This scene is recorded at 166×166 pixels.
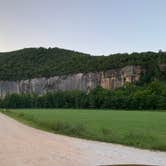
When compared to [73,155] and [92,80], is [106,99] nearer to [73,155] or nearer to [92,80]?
[92,80]

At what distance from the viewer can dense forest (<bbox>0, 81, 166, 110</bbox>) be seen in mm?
104375

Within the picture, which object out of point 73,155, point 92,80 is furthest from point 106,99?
point 73,155

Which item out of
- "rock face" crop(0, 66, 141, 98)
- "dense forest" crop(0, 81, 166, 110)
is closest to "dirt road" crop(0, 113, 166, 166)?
"dense forest" crop(0, 81, 166, 110)

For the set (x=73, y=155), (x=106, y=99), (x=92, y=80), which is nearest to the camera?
(x=73, y=155)

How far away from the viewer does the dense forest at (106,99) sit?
Result: 342 feet

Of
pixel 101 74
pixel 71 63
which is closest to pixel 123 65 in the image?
pixel 101 74

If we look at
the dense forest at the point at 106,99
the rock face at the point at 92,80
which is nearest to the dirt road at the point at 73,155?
the dense forest at the point at 106,99

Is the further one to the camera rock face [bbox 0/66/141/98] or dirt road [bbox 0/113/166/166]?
rock face [bbox 0/66/141/98]

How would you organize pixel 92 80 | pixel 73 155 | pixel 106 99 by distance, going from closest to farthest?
pixel 73 155
pixel 106 99
pixel 92 80

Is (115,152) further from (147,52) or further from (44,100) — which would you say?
(147,52)

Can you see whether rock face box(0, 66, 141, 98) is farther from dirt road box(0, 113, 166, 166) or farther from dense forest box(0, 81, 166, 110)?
dirt road box(0, 113, 166, 166)

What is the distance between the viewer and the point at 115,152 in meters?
16.0

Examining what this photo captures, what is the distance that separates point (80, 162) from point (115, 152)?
3175 mm

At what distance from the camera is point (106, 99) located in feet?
392
